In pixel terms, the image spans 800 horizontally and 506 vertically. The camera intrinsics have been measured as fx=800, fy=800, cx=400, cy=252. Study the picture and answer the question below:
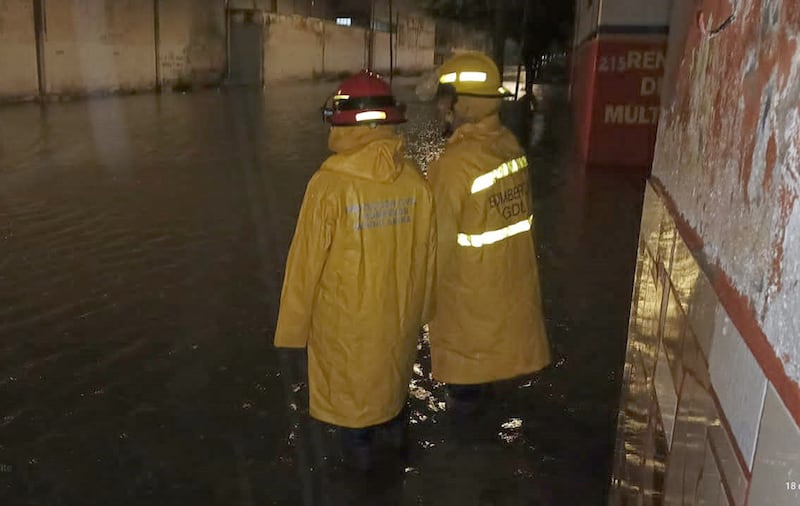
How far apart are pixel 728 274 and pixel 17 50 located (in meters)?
18.9

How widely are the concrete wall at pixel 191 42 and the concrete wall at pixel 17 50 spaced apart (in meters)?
5.47

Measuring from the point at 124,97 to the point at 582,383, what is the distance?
18954mm

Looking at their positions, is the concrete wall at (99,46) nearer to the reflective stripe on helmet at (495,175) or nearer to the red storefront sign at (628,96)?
the red storefront sign at (628,96)

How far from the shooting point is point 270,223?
7367 mm

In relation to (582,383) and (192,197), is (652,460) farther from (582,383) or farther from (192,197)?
(192,197)

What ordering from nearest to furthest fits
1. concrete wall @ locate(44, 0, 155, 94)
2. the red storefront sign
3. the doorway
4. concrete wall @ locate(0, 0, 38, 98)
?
the red storefront sign < concrete wall @ locate(0, 0, 38, 98) < concrete wall @ locate(44, 0, 155, 94) < the doorway

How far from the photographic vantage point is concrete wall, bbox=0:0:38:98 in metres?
17.0

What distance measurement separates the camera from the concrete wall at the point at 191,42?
23.2m

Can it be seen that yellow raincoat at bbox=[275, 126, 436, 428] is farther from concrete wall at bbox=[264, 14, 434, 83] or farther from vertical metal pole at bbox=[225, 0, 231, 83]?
concrete wall at bbox=[264, 14, 434, 83]

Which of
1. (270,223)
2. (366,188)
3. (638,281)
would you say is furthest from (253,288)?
(638,281)

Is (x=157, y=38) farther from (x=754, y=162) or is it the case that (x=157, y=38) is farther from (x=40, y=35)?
(x=754, y=162)

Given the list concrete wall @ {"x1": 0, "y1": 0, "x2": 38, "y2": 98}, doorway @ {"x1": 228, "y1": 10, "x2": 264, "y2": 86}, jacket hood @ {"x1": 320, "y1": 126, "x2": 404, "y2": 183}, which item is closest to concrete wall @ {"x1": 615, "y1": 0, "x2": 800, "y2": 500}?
jacket hood @ {"x1": 320, "y1": 126, "x2": 404, "y2": 183}

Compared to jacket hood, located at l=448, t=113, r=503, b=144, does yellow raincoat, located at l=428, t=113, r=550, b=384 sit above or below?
below

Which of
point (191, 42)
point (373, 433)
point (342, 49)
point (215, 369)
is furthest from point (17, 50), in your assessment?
point (342, 49)
